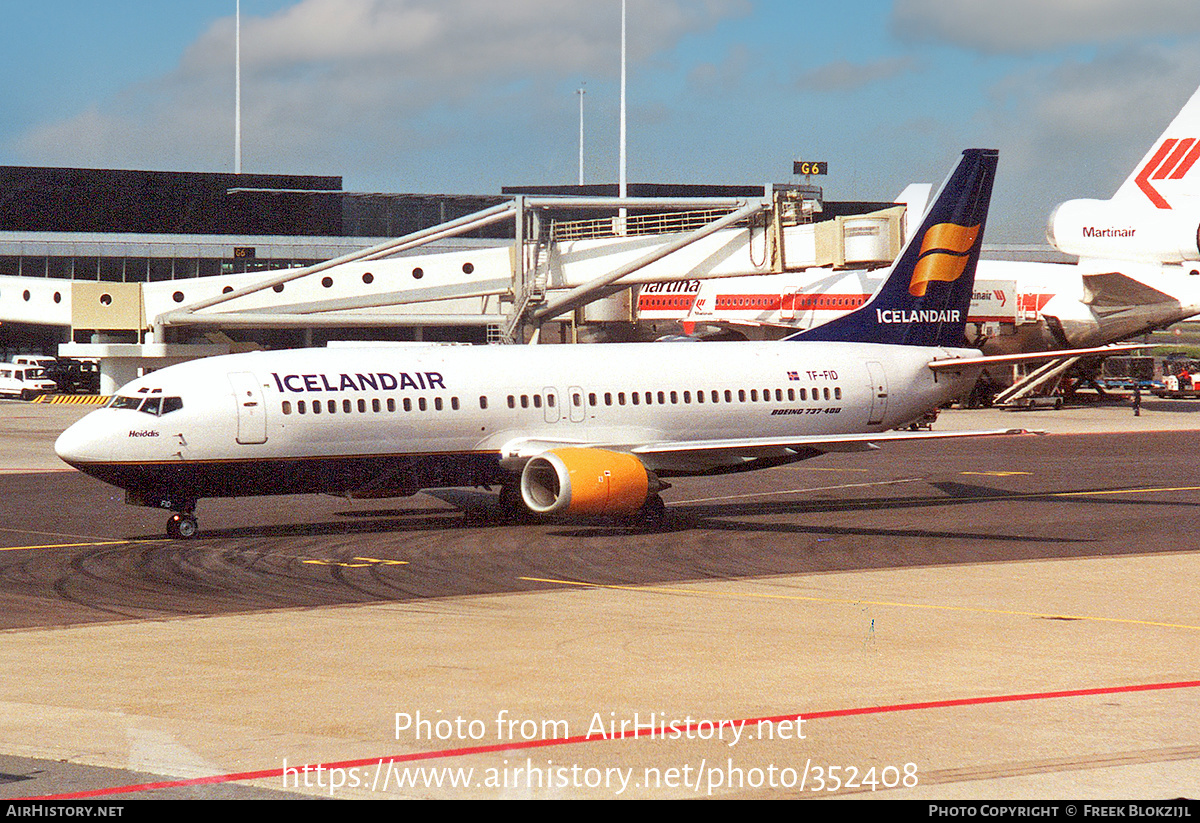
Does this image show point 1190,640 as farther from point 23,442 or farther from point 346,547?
point 23,442

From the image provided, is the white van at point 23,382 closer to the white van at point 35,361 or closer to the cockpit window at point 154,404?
the white van at point 35,361

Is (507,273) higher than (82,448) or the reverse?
higher

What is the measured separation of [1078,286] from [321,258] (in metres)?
53.6

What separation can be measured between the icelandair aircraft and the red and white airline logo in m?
32.0

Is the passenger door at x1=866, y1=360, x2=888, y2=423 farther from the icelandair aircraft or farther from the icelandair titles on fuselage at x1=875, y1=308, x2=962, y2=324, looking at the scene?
the icelandair titles on fuselage at x1=875, y1=308, x2=962, y2=324

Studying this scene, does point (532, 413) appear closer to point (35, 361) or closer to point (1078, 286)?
point (1078, 286)

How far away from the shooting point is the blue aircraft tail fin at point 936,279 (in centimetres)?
3609

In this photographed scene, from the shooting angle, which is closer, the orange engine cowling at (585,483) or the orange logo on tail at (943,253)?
the orange engine cowling at (585,483)

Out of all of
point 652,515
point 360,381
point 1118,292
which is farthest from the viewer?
point 1118,292

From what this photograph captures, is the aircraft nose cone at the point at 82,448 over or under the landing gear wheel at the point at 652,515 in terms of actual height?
over

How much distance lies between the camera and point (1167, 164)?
2522 inches

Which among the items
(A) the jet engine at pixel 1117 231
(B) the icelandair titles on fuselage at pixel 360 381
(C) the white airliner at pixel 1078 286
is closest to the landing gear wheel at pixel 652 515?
(B) the icelandair titles on fuselage at pixel 360 381

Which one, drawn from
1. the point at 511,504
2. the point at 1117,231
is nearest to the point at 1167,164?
the point at 1117,231

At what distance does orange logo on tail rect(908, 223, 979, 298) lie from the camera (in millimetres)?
36625
